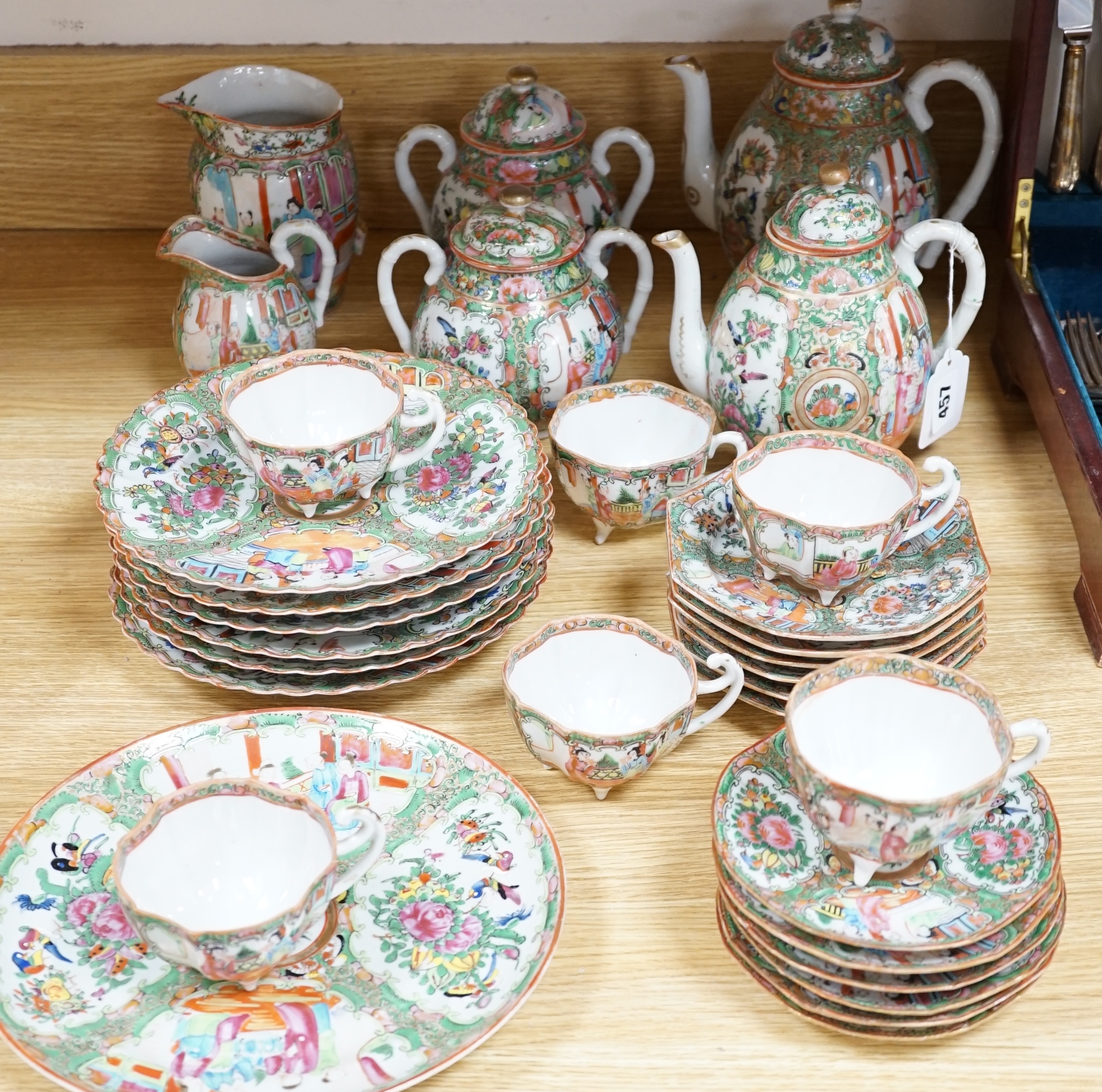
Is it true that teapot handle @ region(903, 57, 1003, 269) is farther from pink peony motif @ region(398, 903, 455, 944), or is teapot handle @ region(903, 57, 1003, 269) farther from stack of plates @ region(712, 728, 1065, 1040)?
pink peony motif @ region(398, 903, 455, 944)

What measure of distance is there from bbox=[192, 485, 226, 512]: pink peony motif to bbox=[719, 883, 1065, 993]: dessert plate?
1.54 ft

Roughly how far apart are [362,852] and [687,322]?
1.70 ft

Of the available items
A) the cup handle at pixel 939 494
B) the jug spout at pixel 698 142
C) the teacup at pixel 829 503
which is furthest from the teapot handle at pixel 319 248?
the cup handle at pixel 939 494

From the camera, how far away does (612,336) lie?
46.6 inches

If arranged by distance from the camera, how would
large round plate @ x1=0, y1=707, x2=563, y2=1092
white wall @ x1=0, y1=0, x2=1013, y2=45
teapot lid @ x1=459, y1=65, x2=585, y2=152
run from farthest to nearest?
1. white wall @ x1=0, y1=0, x2=1013, y2=45
2. teapot lid @ x1=459, y1=65, x2=585, y2=152
3. large round plate @ x1=0, y1=707, x2=563, y2=1092

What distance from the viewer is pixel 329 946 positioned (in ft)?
2.59

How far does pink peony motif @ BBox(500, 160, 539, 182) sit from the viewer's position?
1.26m

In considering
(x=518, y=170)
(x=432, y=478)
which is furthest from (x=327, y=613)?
(x=518, y=170)

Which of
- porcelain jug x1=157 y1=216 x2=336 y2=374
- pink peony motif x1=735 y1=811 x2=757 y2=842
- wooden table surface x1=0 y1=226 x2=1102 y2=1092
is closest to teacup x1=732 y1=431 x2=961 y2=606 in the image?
wooden table surface x1=0 y1=226 x2=1102 y2=1092

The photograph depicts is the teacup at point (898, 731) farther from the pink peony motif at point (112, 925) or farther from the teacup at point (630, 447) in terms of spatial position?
the pink peony motif at point (112, 925)

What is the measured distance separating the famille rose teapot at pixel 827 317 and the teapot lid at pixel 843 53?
16 centimetres

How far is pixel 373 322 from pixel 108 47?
0.37 meters

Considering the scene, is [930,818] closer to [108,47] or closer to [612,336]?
[612,336]

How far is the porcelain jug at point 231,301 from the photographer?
119cm
